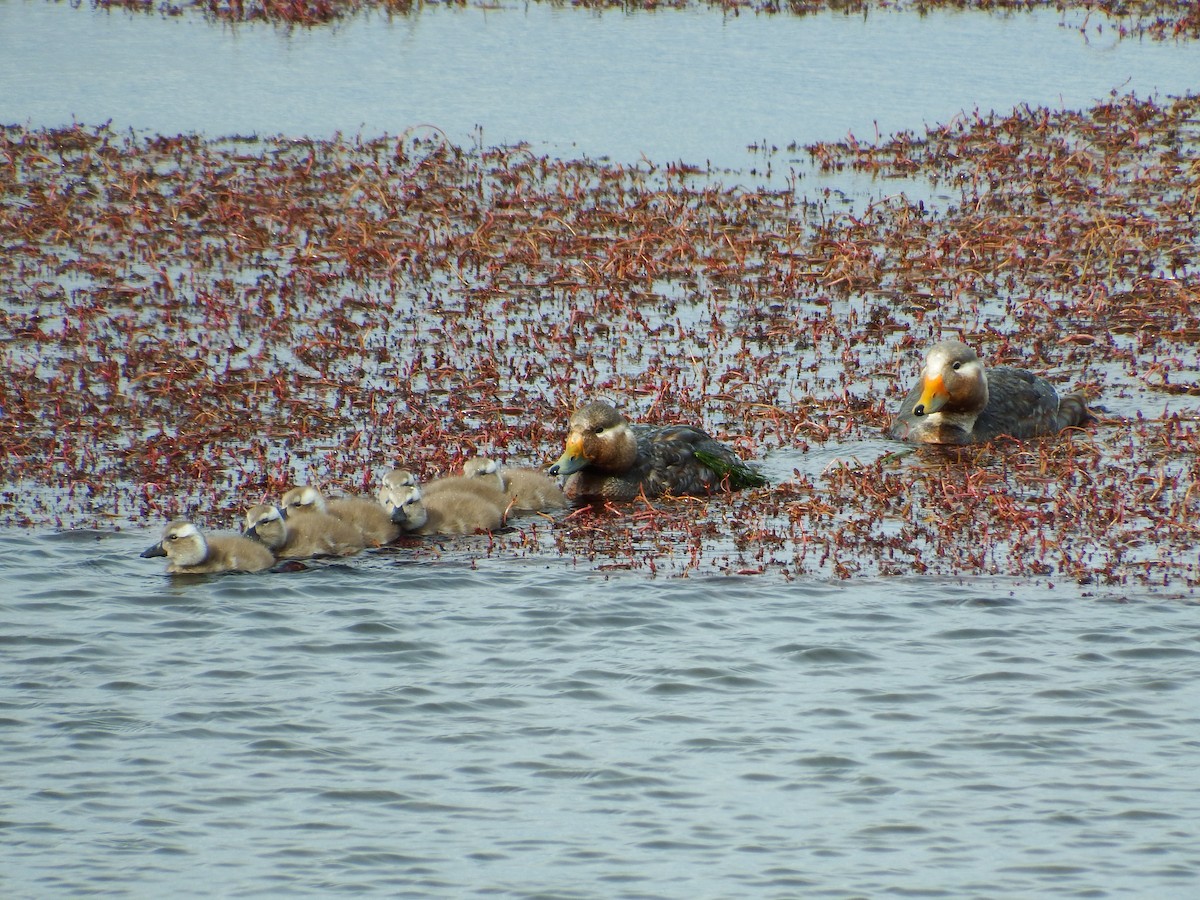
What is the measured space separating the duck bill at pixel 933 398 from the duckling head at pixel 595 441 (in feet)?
8.61

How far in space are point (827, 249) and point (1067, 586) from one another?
9.08 metres

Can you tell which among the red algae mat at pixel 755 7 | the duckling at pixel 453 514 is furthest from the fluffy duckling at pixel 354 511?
the red algae mat at pixel 755 7

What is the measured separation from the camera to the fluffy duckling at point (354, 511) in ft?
36.2

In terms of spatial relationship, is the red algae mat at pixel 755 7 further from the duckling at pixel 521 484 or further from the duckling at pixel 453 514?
the duckling at pixel 453 514

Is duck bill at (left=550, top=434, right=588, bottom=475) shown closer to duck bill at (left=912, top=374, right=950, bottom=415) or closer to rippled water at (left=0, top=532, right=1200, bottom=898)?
rippled water at (left=0, top=532, right=1200, bottom=898)

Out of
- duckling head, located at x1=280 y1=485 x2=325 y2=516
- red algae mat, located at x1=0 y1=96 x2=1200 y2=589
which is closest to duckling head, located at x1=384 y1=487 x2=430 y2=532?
red algae mat, located at x1=0 y1=96 x2=1200 y2=589

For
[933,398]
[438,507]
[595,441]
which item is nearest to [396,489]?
[438,507]

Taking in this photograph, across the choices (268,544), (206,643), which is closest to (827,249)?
(268,544)

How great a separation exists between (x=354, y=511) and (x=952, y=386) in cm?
508

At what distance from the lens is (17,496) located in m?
11.9

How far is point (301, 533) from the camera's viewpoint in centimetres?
1088

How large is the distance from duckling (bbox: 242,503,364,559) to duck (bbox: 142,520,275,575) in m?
0.09


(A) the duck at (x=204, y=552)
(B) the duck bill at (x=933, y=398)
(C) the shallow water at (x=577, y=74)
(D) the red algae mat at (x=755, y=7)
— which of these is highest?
(D) the red algae mat at (x=755, y=7)

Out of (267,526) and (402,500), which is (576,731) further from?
(267,526)
